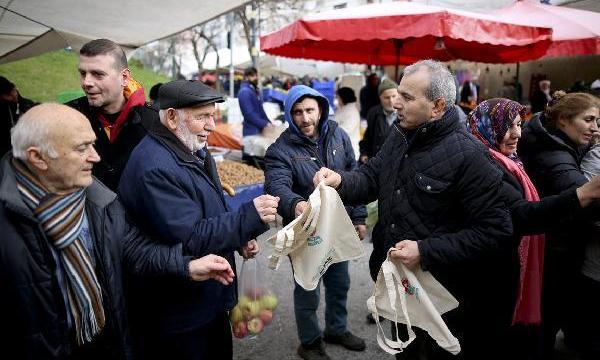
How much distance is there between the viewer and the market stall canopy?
384 cm

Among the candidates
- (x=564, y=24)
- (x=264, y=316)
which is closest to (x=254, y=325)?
(x=264, y=316)

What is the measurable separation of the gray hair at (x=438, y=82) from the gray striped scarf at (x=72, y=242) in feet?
5.47

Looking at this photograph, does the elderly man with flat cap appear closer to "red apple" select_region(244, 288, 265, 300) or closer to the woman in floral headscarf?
"red apple" select_region(244, 288, 265, 300)

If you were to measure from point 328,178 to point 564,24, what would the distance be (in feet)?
20.3

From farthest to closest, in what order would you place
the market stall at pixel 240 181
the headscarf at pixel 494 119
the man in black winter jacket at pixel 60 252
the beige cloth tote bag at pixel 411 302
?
the market stall at pixel 240 181 → the headscarf at pixel 494 119 → the beige cloth tote bag at pixel 411 302 → the man in black winter jacket at pixel 60 252

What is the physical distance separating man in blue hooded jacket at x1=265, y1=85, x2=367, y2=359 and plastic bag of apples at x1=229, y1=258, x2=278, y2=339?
376 millimetres

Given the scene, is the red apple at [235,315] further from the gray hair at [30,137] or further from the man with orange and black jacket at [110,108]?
the gray hair at [30,137]

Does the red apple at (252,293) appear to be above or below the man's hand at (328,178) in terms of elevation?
below

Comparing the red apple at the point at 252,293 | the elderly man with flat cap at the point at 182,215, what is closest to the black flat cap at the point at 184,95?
the elderly man with flat cap at the point at 182,215

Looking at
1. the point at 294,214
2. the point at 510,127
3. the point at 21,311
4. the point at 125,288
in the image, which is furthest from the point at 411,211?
the point at 21,311

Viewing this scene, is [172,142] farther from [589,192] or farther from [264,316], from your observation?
[589,192]

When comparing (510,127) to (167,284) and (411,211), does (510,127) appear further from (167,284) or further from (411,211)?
(167,284)

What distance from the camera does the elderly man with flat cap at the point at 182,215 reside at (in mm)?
1916

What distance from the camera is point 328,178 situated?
7.81 ft
